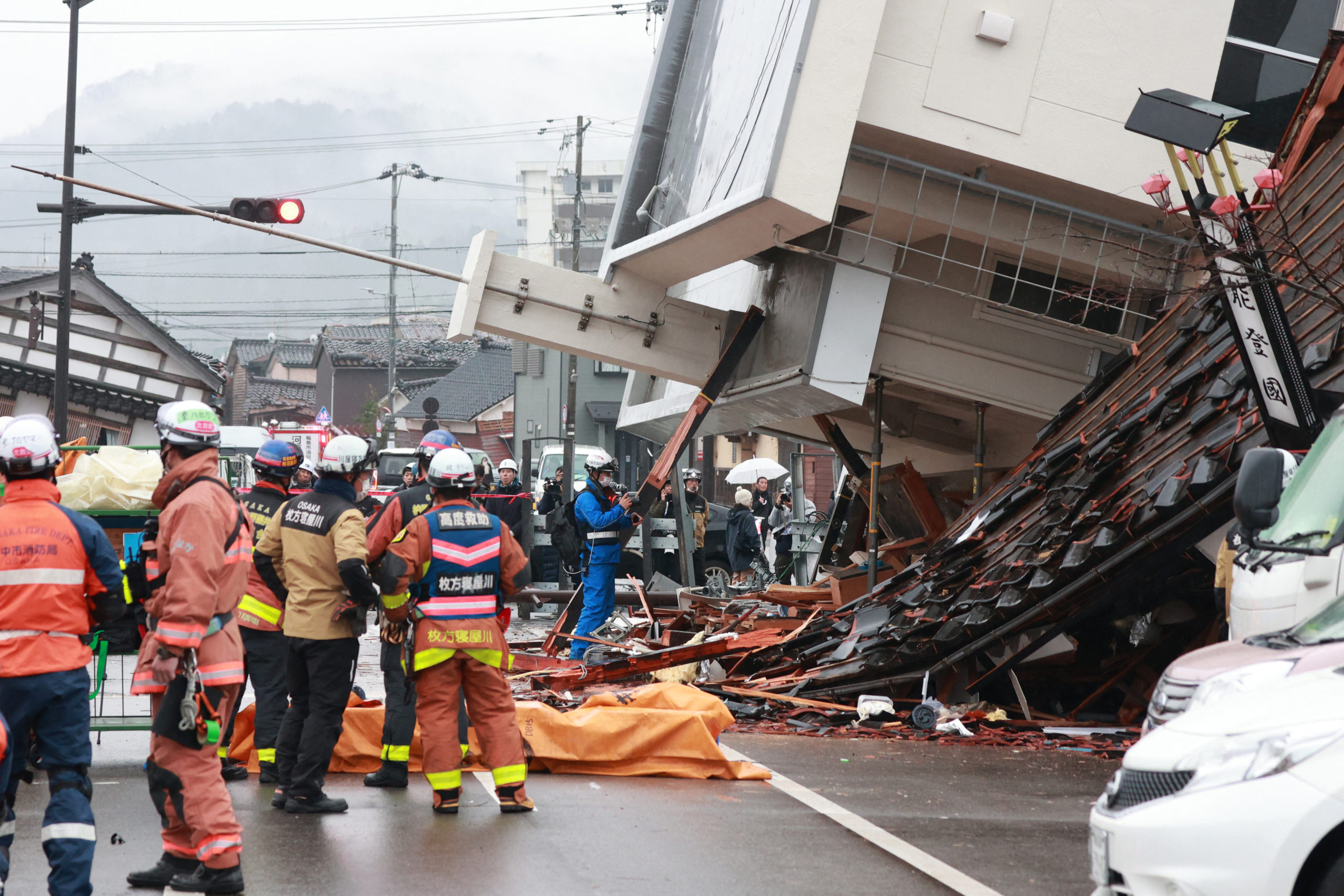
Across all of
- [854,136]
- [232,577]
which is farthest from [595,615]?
[232,577]

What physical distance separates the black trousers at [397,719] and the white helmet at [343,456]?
971 mm

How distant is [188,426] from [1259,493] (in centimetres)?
427

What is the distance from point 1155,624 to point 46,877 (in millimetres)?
7331

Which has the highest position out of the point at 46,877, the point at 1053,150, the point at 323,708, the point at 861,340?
the point at 1053,150

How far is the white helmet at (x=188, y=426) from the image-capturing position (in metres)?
5.77

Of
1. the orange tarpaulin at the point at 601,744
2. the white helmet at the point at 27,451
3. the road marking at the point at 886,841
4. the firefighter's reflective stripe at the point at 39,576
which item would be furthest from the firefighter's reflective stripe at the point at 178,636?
the road marking at the point at 886,841

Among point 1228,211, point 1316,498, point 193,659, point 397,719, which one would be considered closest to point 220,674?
point 193,659

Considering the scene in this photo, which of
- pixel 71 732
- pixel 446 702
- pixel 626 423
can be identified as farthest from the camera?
pixel 626 423

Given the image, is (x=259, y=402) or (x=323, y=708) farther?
(x=259, y=402)

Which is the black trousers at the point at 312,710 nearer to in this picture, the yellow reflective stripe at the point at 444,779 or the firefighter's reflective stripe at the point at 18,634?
the yellow reflective stripe at the point at 444,779

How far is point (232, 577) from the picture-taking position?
18.5 feet

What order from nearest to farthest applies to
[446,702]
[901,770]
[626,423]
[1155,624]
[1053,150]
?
[446,702]
[901,770]
[1155,624]
[1053,150]
[626,423]

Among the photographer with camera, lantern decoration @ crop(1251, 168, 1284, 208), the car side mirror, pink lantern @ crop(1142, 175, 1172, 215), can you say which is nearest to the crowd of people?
the car side mirror

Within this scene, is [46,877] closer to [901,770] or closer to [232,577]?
[232,577]
